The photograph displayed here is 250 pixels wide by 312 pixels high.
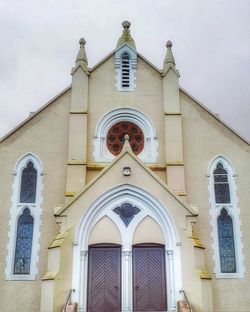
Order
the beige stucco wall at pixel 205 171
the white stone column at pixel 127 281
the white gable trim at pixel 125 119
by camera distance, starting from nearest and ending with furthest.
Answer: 1. the white stone column at pixel 127 281
2. the beige stucco wall at pixel 205 171
3. the white gable trim at pixel 125 119

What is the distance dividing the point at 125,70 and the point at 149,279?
991 cm

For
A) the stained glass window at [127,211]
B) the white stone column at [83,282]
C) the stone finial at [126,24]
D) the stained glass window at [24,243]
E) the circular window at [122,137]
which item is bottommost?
the white stone column at [83,282]

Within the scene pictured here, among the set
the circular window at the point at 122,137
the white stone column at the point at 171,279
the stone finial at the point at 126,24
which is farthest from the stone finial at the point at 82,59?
the white stone column at the point at 171,279

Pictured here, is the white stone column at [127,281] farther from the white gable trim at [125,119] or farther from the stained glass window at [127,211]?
the white gable trim at [125,119]

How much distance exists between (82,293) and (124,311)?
1.61 meters

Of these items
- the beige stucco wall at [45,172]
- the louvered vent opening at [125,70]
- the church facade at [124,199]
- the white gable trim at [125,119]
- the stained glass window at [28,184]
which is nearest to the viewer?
the church facade at [124,199]

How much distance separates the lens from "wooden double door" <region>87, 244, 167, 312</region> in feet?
49.6

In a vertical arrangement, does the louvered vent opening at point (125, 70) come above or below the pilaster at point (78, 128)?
above

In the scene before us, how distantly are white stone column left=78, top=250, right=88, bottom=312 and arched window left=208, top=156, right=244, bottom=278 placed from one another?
550 cm

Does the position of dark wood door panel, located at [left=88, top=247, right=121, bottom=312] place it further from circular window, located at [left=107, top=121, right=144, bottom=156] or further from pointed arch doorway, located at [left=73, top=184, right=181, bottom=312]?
circular window, located at [left=107, top=121, right=144, bottom=156]

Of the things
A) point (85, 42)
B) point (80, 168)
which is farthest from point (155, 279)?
point (85, 42)

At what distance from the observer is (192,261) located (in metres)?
14.9

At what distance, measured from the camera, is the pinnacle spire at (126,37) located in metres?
20.7

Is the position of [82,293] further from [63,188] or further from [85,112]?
[85,112]
